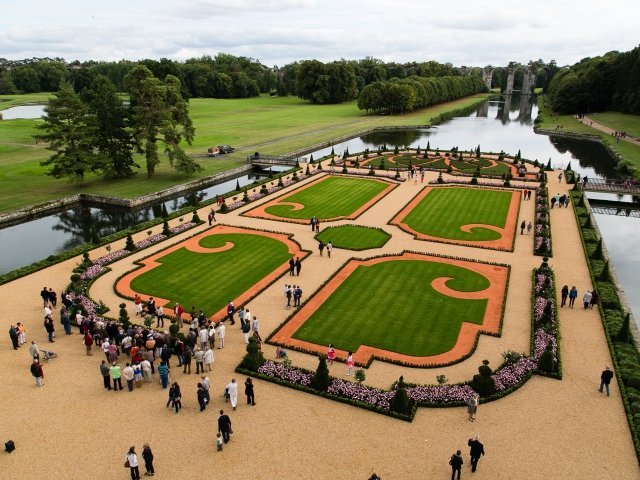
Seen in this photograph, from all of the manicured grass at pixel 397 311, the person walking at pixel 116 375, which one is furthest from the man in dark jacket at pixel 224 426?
the manicured grass at pixel 397 311

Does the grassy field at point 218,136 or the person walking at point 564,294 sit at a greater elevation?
the grassy field at point 218,136

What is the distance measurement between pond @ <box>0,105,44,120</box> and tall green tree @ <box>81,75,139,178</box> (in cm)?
8752

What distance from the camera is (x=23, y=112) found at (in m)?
145

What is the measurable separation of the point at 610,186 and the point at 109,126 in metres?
60.8

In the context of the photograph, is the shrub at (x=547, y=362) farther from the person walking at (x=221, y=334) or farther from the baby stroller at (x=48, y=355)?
the baby stroller at (x=48, y=355)

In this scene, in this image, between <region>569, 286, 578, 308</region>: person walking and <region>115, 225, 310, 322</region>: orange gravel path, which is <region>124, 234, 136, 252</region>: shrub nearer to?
<region>115, 225, 310, 322</region>: orange gravel path

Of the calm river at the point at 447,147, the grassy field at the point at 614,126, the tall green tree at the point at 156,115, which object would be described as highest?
the tall green tree at the point at 156,115

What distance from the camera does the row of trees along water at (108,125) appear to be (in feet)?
185

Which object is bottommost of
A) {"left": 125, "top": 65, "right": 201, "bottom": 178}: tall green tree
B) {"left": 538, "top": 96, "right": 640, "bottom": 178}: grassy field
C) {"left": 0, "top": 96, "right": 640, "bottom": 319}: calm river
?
{"left": 0, "top": 96, "right": 640, "bottom": 319}: calm river

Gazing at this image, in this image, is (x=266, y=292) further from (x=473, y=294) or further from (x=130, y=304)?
(x=473, y=294)

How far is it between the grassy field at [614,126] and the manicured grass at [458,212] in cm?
2781

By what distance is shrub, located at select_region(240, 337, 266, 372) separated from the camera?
894 inches

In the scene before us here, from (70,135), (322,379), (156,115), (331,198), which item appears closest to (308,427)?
(322,379)

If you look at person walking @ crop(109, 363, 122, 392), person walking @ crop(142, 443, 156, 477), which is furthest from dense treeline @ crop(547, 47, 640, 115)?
person walking @ crop(142, 443, 156, 477)
